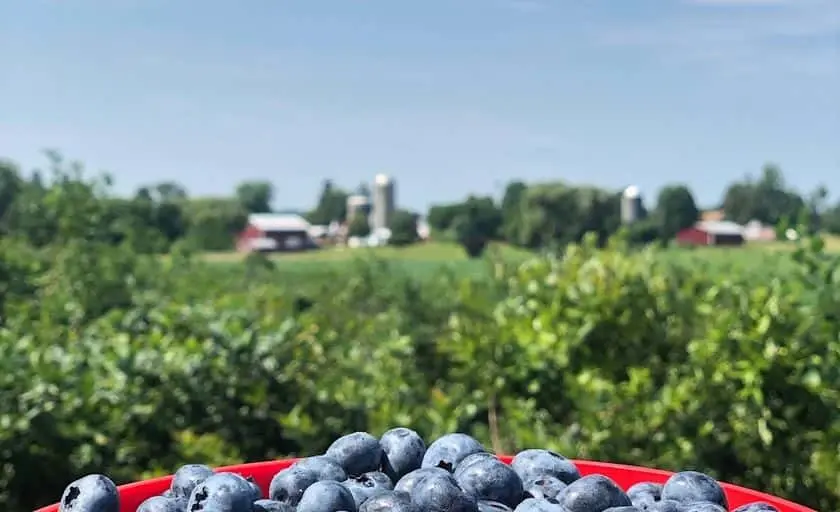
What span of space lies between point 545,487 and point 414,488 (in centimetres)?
13

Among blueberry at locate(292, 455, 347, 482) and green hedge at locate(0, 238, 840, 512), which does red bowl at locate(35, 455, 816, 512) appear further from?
green hedge at locate(0, 238, 840, 512)

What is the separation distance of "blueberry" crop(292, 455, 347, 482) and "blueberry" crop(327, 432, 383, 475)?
2cm

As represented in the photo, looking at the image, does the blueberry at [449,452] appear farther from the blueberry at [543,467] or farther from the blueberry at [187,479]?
the blueberry at [187,479]

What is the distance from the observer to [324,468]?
0.84m

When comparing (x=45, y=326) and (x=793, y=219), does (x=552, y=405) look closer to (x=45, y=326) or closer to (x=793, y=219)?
(x=793, y=219)

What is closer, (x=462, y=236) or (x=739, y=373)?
(x=739, y=373)

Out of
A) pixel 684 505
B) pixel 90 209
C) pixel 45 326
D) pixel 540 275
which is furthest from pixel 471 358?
pixel 90 209

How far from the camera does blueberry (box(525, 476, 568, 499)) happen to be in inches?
32.6

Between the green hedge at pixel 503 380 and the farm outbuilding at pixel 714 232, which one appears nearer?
the green hedge at pixel 503 380

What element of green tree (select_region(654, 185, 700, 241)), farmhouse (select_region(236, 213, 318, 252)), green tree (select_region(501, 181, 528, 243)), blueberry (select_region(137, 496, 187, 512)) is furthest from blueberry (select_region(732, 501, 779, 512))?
farmhouse (select_region(236, 213, 318, 252))

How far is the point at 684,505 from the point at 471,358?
213 cm

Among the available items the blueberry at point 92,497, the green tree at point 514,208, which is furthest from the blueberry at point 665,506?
the green tree at point 514,208

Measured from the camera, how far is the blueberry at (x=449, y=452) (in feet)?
2.94

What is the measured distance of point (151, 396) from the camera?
9.07ft
